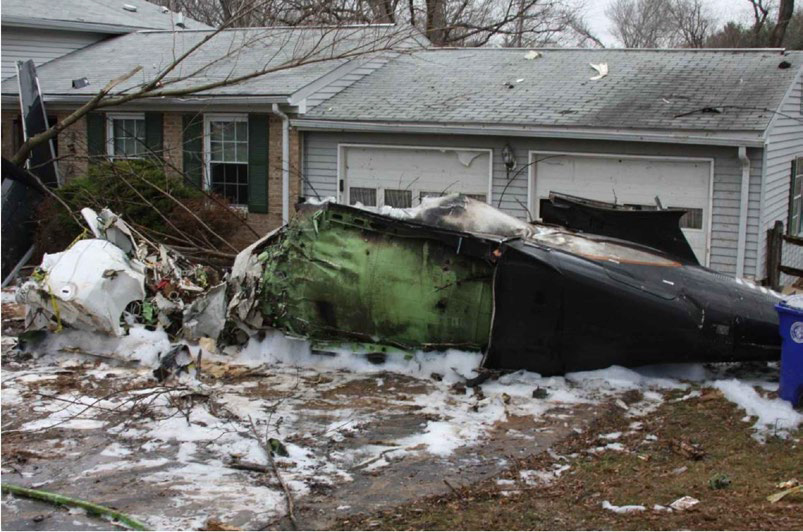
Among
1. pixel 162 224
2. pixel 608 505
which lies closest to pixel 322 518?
pixel 608 505

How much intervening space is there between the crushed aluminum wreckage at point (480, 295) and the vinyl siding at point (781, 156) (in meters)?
3.85

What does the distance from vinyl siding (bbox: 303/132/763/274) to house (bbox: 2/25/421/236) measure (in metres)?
0.47

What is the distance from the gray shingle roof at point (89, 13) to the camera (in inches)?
789

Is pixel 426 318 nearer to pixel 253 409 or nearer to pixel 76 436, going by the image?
pixel 253 409

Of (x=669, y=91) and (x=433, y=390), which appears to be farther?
(x=669, y=91)

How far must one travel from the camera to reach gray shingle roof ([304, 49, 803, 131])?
12.9 m

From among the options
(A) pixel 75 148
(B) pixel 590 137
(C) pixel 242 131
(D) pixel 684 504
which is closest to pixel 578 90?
(B) pixel 590 137

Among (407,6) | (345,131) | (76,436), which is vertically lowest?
(76,436)

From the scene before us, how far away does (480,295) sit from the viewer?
324 inches

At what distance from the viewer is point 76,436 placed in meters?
6.92

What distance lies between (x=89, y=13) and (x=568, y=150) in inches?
532

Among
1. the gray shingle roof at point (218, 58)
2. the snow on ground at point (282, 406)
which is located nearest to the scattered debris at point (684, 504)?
the snow on ground at point (282, 406)

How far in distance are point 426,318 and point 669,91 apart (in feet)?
23.2

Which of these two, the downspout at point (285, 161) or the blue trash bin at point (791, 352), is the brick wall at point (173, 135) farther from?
the blue trash bin at point (791, 352)
